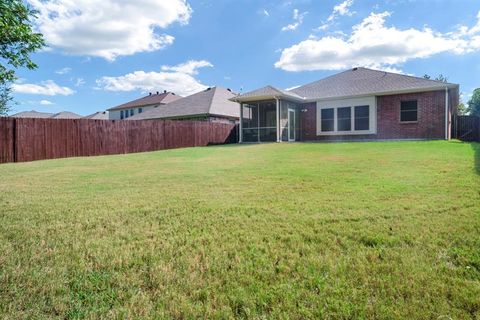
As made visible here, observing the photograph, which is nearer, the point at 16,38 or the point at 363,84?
the point at 16,38

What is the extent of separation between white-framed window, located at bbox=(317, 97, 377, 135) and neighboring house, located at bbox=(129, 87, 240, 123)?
7928 millimetres

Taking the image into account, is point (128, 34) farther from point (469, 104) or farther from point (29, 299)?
point (469, 104)

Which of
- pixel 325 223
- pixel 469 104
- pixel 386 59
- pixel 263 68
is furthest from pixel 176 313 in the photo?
pixel 469 104

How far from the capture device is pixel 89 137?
1507cm

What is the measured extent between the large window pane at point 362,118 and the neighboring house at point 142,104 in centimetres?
2700

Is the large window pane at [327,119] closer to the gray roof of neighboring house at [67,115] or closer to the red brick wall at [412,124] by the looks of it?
the red brick wall at [412,124]

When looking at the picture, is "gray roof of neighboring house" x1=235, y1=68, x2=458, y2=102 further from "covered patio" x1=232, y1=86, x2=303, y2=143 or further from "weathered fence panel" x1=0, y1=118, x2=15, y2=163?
"weathered fence panel" x1=0, y1=118, x2=15, y2=163

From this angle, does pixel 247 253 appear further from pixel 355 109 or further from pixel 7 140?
pixel 355 109

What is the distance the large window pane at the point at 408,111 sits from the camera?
16.8m

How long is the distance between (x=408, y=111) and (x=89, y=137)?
1676 cm

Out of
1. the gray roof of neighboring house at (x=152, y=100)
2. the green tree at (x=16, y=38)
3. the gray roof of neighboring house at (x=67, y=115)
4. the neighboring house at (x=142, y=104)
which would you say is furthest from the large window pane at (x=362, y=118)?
the gray roof of neighboring house at (x=67, y=115)

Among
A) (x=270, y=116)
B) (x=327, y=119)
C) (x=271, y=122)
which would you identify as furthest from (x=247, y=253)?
(x=270, y=116)

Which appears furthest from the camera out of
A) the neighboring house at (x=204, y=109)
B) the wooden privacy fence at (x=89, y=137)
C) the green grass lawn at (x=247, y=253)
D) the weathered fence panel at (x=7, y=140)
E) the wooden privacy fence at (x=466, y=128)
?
the neighboring house at (x=204, y=109)

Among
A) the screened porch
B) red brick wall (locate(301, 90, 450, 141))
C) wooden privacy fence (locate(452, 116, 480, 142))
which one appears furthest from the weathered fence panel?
wooden privacy fence (locate(452, 116, 480, 142))
